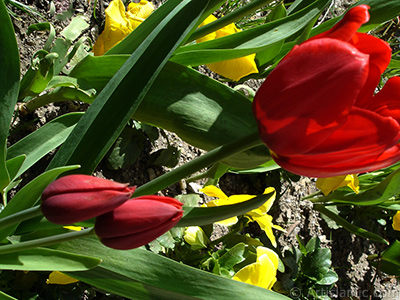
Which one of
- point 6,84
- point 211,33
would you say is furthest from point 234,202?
point 6,84

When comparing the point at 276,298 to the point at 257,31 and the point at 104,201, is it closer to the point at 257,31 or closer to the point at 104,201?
the point at 104,201

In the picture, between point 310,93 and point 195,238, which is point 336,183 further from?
point 310,93

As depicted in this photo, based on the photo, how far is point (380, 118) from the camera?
1.74 feet

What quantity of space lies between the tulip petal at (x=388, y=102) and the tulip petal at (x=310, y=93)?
8 cm

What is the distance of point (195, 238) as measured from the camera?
1257 millimetres

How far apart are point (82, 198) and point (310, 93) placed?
0.94 feet

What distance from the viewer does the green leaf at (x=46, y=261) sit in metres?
0.68

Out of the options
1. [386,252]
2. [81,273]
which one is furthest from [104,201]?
[386,252]

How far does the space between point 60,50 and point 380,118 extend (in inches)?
32.5

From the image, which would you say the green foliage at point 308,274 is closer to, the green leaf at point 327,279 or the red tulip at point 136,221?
the green leaf at point 327,279

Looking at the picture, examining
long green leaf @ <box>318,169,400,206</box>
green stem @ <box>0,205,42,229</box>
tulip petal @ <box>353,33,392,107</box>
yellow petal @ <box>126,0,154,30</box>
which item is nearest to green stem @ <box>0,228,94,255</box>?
green stem @ <box>0,205,42,229</box>

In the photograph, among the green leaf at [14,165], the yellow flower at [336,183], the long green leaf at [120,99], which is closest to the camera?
the long green leaf at [120,99]

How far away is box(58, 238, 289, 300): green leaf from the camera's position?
0.77m

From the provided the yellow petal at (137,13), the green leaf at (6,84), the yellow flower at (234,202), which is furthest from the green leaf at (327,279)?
the green leaf at (6,84)
